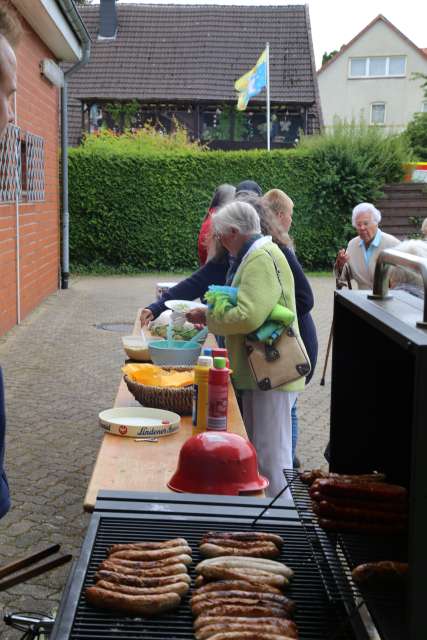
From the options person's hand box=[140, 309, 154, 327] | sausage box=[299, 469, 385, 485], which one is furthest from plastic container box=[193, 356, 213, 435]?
person's hand box=[140, 309, 154, 327]

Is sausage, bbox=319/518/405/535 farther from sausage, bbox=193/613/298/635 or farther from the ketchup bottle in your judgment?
the ketchup bottle

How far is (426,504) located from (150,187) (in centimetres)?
2243

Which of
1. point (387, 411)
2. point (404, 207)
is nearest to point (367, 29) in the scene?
point (404, 207)

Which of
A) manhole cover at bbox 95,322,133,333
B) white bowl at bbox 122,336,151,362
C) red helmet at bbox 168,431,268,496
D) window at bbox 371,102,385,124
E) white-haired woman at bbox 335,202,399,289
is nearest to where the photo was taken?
red helmet at bbox 168,431,268,496

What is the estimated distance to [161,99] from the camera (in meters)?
33.8

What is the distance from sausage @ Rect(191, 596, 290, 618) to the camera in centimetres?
202

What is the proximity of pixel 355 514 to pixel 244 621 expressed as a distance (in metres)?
0.36

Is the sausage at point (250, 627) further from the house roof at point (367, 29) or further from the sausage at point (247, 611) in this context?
the house roof at point (367, 29)

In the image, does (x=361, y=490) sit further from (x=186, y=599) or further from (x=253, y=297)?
(x=253, y=297)

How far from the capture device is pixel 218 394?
3.54 meters

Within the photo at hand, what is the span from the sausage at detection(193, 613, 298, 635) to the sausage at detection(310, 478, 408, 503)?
32 cm

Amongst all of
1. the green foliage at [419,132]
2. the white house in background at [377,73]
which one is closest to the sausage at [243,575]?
the green foliage at [419,132]

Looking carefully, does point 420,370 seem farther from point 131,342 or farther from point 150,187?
point 150,187

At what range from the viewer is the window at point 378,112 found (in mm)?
57487
